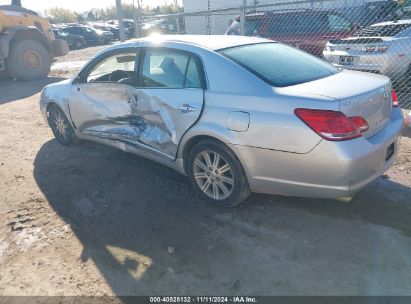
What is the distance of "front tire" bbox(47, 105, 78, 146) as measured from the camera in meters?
5.52

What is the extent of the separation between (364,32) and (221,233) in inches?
251

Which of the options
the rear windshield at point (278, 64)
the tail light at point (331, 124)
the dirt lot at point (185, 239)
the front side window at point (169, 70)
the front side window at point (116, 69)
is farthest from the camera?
the front side window at point (116, 69)

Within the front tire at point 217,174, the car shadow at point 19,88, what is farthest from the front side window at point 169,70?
the car shadow at point 19,88

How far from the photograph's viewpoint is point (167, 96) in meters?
3.86

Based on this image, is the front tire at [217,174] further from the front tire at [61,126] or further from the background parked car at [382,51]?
the background parked car at [382,51]

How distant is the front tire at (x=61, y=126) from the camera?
5.52m

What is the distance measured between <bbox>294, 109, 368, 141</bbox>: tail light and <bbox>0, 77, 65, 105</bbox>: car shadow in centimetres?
877

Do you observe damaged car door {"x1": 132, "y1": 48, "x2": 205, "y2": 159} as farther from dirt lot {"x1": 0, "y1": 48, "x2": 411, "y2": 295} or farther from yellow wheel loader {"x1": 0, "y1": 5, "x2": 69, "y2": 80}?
yellow wheel loader {"x1": 0, "y1": 5, "x2": 69, "y2": 80}

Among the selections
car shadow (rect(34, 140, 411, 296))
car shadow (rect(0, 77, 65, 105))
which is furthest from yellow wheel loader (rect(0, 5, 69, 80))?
car shadow (rect(34, 140, 411, 296))

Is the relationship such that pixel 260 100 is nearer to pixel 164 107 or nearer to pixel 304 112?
pixel 304 112

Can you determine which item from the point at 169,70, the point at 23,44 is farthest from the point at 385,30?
the point at 23,44

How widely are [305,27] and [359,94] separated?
6790mm

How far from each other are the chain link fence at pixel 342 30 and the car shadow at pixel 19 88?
11.8ft

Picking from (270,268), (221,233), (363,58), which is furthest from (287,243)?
(363,58)
